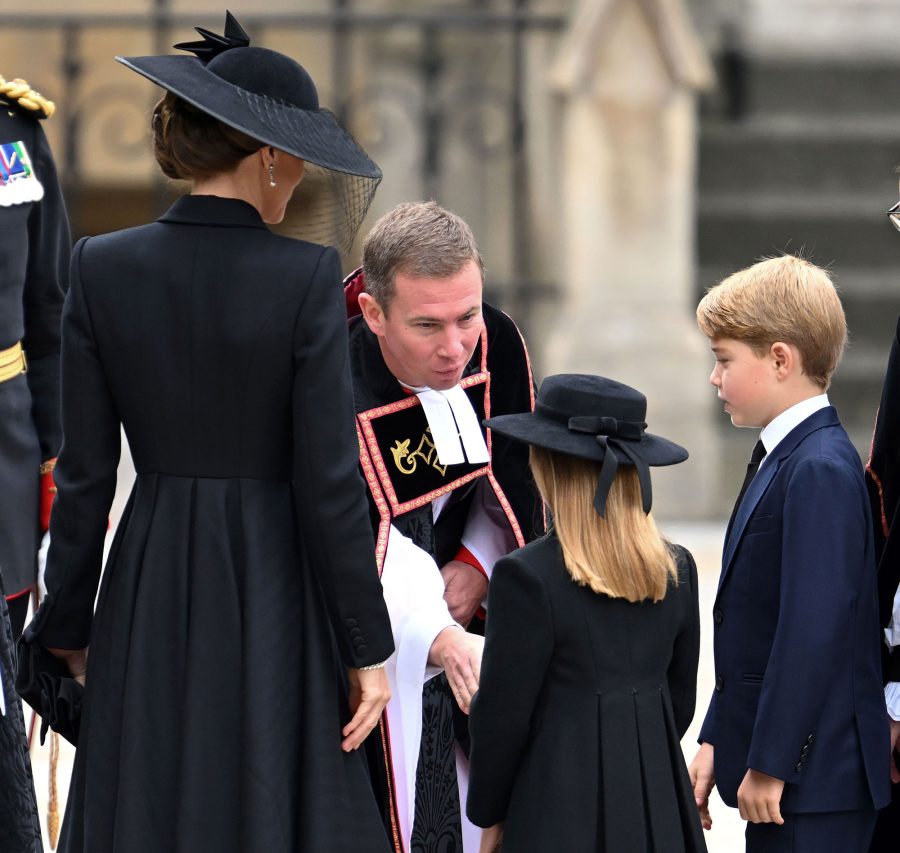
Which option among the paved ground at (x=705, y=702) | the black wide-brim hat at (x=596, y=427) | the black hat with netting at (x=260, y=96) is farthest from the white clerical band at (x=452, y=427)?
the paved ground at (x=705, y=702)

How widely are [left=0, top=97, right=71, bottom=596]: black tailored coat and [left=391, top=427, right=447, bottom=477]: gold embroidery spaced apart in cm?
101

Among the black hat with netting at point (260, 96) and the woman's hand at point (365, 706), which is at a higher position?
the black hat with netting at point (260, 96)

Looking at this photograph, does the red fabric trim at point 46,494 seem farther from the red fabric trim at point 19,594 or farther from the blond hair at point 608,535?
the blond hair at point 608,535

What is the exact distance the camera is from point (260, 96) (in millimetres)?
2756

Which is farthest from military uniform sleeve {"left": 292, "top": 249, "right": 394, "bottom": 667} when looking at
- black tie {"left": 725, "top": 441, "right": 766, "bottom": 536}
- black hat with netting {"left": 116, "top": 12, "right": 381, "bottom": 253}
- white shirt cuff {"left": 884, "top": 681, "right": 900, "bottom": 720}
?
white shirt cuff {"left": 884, "top": 681, "right": 900, "bottom": 720}

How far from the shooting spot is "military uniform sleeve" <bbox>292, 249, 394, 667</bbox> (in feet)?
8.81

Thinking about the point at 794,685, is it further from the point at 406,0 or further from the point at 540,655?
the point at 406,0

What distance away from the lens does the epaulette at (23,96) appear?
3.66 m

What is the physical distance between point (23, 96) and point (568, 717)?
1.92m

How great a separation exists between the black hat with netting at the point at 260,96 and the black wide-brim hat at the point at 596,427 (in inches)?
18.8

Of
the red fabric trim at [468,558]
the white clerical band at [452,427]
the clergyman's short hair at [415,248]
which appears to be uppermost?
the clergyman's short hair at [415,248]

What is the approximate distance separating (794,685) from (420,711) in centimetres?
73

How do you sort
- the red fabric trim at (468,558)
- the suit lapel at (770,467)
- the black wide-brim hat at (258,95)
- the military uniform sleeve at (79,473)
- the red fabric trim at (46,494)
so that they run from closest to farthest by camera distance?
the black wide-brim hat at (258,95), the military uniform sleeve at (79,473), the suit lapel at (770,467), the red fabric trim at (468,558), the red fabric trim at (46,494)

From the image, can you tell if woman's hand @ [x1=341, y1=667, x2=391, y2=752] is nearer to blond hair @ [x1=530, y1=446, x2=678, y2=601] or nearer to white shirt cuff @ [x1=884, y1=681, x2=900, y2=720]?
blond hair @ [x1=530, y1=446, x2=678, y2=601]
